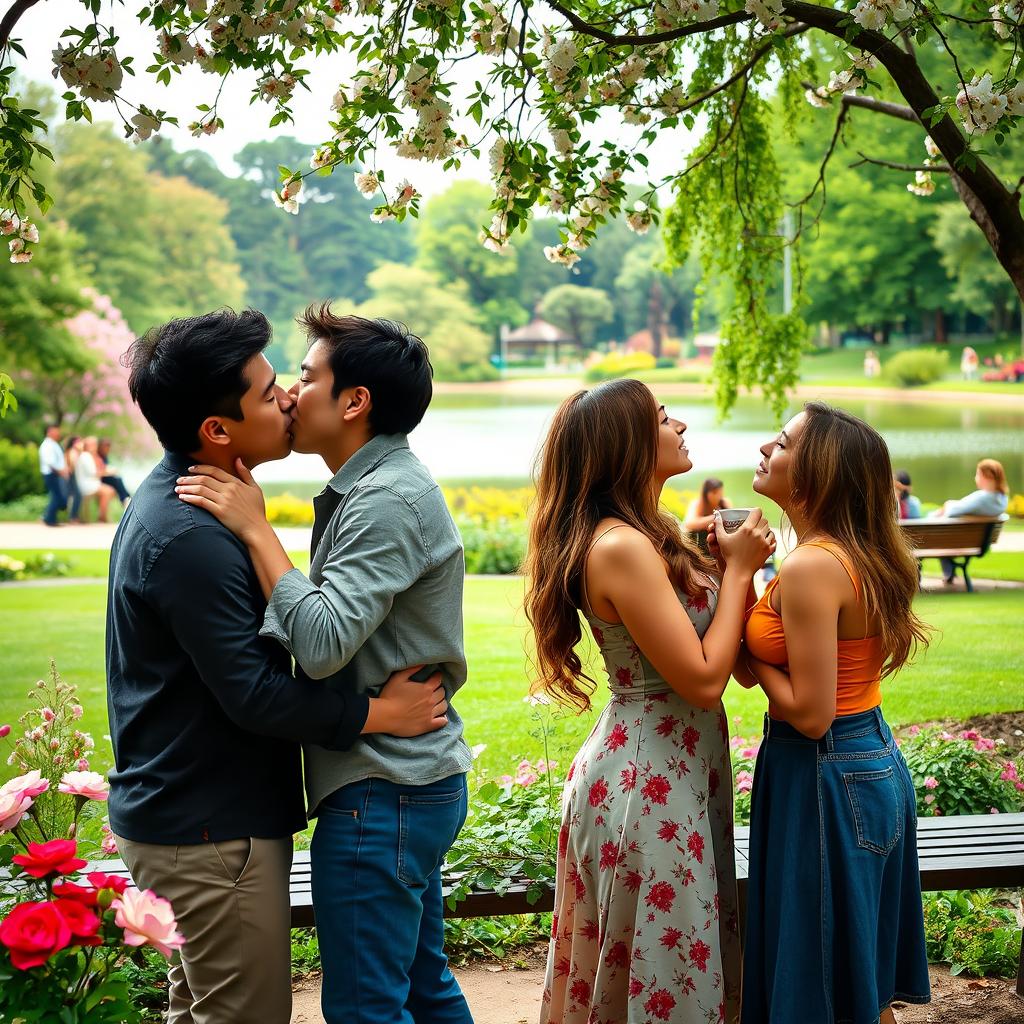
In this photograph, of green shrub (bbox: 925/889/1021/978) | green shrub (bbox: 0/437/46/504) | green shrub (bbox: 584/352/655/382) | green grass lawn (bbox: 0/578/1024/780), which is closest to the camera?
green shrub (bbox: 925/889/1021/978)

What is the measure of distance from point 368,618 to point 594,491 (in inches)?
25.1

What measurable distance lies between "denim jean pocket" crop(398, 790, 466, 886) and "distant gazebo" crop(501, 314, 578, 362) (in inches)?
1085

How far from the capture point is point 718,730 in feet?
8.33

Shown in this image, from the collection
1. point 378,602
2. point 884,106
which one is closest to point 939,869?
point 378,602

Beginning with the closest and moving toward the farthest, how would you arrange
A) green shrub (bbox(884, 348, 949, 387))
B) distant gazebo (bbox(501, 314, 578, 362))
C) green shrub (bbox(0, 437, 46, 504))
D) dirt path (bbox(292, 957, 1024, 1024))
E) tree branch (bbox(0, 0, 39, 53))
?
tree branch (bbox(0, 0, 39, 53)) → dirt path (bbox(292, 957, 1024, 1024)) → green shrub (bbox(0, 437, 46, 504)) → green shrub (bbox(884, 348, 949, 387)) → distant gazebo (bbox(501, 314, 578, 362))

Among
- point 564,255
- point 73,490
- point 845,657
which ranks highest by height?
point 564,255

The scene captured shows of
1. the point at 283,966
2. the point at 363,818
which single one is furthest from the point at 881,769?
the point at 283,966

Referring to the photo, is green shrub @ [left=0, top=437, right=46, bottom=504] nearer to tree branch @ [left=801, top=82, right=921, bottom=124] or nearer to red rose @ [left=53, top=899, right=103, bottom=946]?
tree branch @ [left=801, top=82, right=921, bottom=124]

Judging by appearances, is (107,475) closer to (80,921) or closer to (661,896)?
(661,896)

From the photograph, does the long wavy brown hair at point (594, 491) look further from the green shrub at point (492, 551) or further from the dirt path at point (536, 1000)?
the green shrub at point (492, 551)

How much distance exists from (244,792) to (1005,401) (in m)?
25.5

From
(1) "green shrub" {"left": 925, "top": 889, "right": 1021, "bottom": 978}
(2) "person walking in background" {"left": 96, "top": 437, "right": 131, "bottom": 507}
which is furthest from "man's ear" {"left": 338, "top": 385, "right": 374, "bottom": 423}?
(2) "person walking in background" {"left": 96, "top": 437, "right": 131, "bottom": 507}

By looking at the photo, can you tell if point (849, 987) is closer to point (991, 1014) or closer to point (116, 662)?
point (991, 1014)

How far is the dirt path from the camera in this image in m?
3.36
